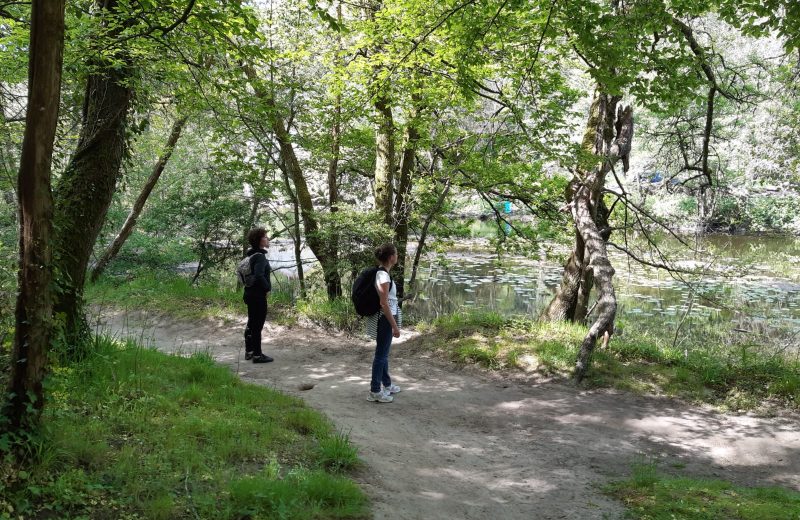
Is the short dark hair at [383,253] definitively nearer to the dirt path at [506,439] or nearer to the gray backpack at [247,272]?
the dirt path at [506,439]

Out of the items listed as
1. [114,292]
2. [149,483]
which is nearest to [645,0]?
[149,483]

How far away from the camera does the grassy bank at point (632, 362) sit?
712cm

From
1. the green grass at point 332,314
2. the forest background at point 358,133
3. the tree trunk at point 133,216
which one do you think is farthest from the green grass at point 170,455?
the tree trunk at point 133,216

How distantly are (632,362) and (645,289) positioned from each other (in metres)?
12.5

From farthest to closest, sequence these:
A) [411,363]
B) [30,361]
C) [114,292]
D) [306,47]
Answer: [114,292], [306,47], [411,363], [30,361]

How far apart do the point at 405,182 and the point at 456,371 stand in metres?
5.88

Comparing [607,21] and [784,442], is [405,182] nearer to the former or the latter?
[607,21]

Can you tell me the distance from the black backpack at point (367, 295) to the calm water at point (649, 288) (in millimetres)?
6432

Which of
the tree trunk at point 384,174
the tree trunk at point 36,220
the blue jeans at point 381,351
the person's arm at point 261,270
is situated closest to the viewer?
the tree trunk at point 36,220

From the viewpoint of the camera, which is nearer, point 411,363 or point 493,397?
point 493,397

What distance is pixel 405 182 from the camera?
1302 cm

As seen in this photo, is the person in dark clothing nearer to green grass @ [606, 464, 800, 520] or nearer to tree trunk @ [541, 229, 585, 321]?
green grass @ [606, 464, 800, 520]

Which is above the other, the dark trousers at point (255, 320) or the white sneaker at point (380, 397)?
the dark trousers at point (255, 320)


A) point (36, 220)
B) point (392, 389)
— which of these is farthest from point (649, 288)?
point (36, 220)
